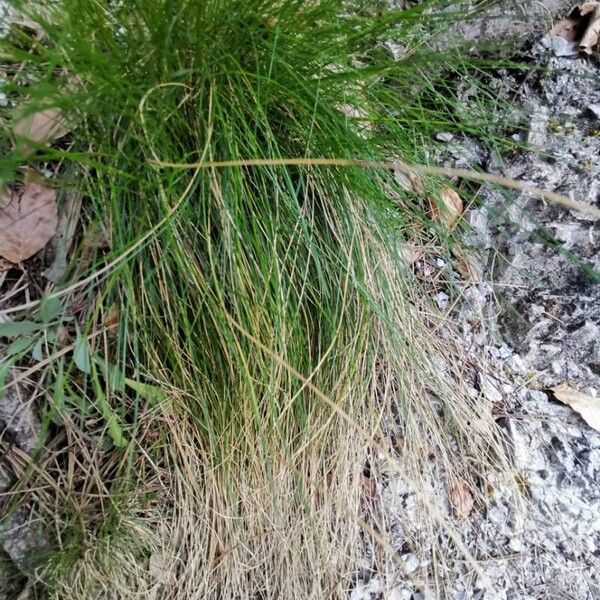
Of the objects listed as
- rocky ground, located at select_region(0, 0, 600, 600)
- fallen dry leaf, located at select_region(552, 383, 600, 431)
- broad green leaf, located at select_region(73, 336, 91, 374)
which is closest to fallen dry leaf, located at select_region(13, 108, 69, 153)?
broad green leaf, located at select_region(73, 336, 91, 374)

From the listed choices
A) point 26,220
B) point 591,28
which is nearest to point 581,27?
point 591,28

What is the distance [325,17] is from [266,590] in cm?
87

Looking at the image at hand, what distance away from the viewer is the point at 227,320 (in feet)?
→ 2.52

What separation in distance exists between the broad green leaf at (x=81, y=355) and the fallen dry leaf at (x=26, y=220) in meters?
0.16

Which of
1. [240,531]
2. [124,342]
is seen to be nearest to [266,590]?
[240,531]

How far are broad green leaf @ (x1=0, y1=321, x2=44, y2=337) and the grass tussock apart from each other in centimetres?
5

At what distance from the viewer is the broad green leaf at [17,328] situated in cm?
74

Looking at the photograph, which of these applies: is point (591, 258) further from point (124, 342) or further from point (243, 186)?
point (124, 342)

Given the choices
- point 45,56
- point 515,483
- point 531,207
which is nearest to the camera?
point 45,56

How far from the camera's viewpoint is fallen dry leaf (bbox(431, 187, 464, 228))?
952 mm

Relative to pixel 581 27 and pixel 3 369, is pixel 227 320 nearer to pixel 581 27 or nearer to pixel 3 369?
pixel 3 369

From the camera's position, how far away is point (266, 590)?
808 mm

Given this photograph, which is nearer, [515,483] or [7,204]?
[7,204]

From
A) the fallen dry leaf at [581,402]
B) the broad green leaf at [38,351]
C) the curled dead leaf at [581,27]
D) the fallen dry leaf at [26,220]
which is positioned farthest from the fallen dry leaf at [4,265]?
the curled dead leaf at [581,27]
